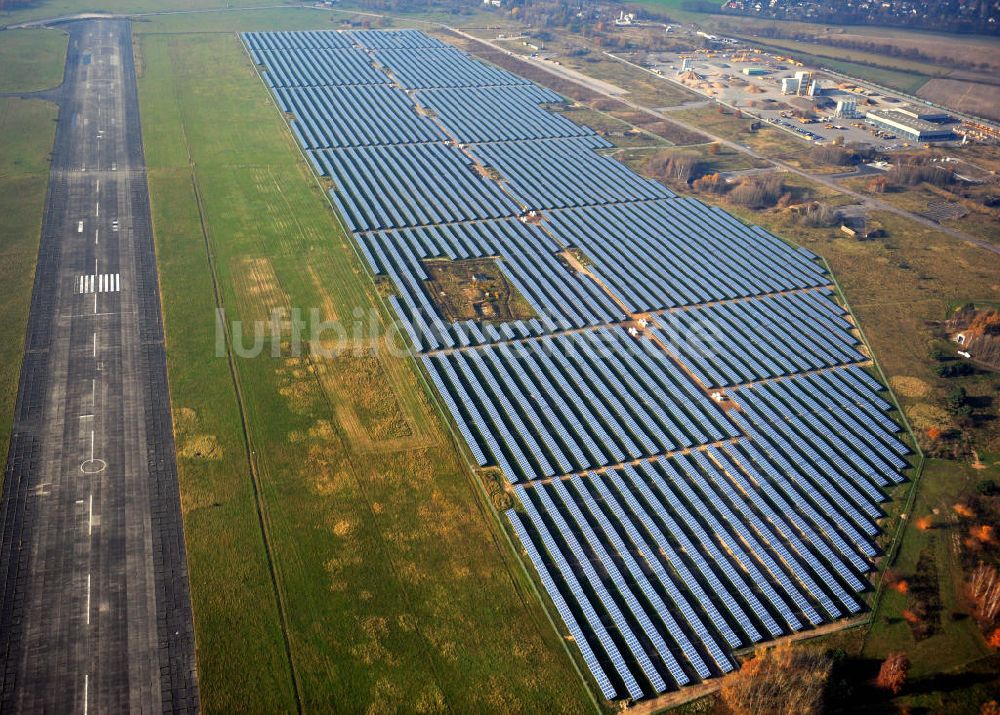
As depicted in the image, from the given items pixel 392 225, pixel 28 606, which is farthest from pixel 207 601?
pixel 392 225

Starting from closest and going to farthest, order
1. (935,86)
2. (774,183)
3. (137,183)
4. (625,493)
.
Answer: (625,493) < (137,183) < (774,183) < (935,86)

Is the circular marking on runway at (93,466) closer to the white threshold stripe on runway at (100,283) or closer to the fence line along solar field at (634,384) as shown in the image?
the white threshold stripe on runway at (100,283)

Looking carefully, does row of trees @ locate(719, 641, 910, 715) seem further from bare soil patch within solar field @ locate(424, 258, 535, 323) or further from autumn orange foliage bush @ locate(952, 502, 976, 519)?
bare soil patch within solar field @ locate(424, 258, 535, 323)

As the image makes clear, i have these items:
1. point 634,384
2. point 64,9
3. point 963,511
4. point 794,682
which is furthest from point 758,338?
point 64,9

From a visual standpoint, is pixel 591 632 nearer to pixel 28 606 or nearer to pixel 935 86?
pixel 28 606

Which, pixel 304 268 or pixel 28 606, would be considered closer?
pixel 28 606

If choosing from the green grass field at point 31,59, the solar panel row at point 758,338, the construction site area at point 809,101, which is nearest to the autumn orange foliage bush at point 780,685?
the solar panel row at point 758,338

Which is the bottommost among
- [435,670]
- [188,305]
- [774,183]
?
[435,670]
